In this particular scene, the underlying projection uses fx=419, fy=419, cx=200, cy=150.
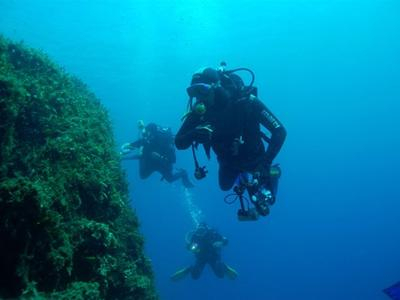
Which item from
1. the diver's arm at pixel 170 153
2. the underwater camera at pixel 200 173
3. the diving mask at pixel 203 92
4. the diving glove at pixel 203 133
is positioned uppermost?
the diver's arm at pixel 170 153

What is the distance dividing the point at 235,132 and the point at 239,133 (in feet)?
0.32

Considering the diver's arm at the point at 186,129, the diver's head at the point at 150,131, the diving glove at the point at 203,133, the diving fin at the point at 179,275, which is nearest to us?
the diving glove at the point at 203,133

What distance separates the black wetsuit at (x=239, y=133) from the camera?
646 centimetres

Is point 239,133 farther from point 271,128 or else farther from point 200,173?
point 200,173

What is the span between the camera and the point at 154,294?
21.5 ft

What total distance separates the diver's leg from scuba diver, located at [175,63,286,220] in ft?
0.06

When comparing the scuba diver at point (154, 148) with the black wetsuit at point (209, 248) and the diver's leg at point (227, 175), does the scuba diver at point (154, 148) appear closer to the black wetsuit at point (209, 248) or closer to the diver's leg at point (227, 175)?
the black wetsuit at point (209, 248)

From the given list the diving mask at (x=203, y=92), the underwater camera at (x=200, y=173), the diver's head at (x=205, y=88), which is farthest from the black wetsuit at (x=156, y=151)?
the diving mask at (x=203, y=92)

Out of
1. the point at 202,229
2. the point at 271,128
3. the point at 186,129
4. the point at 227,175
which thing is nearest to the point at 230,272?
the point at 202,229

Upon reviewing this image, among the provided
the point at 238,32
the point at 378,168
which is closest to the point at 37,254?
the point at 238,32

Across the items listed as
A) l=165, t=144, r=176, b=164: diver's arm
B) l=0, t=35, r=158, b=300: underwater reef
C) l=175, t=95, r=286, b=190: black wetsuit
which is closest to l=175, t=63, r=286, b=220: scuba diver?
l=175, t=95, r=286, b=190: black wetsuit

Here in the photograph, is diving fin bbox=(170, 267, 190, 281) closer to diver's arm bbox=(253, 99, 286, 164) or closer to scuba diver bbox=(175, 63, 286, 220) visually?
scuba diver bbox=(175, 63, 286, 220)

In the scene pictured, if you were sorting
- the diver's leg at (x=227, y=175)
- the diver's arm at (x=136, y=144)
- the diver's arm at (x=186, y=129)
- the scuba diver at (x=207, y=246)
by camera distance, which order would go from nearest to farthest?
the diver's arm at (x=186, y=129) < the diver's leg at (x=227, y=175) < the diver's arm at (x=136, y=144) < the scuba diver at (x=207, y=246)

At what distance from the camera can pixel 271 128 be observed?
680 centimetres
